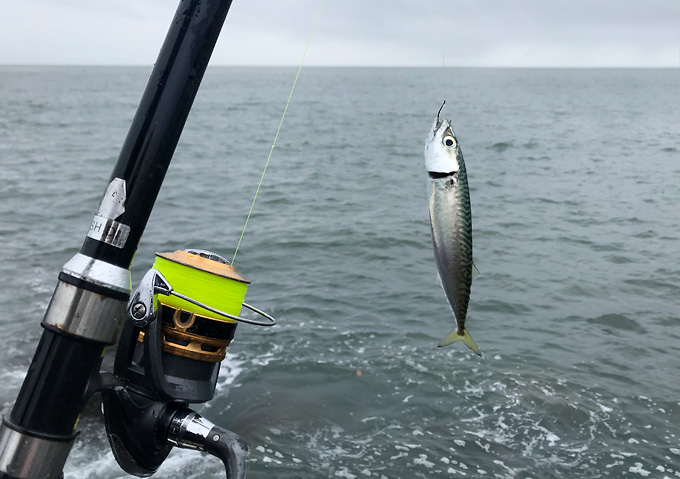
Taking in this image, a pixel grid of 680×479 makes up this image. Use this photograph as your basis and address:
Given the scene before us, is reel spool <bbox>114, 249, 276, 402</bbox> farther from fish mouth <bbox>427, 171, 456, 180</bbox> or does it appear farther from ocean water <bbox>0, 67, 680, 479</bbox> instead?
ocean water <bbox>0, 67, 680, 479</bbox>

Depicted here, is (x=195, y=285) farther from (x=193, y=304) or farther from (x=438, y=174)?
(x=438, y=174)

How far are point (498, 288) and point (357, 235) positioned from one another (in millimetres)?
3491

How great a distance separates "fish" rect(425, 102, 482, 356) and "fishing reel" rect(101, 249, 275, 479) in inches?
25.8

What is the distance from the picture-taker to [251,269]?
1076 cm

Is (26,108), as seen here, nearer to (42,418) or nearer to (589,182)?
(589,182)

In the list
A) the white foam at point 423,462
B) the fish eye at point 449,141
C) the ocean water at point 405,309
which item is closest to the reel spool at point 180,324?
the fish eye at point 449,141

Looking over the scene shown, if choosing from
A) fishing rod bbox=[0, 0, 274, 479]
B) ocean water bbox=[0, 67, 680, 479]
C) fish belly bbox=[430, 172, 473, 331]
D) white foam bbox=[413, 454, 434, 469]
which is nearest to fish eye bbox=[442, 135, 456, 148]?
fish belly bbox=[430, 172, 473, 331]

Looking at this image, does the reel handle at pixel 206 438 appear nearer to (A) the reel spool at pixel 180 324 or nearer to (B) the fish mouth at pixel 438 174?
(A) the reel spool at pixel 180 324

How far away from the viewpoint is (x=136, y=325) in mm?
2336

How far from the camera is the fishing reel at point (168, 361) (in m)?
2.34

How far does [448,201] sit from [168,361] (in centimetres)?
109

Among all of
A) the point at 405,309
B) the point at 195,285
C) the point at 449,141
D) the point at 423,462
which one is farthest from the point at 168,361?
the point at 405,309

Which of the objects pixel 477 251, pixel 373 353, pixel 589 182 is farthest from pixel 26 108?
pixel 373 353

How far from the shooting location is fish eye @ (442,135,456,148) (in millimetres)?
2369
